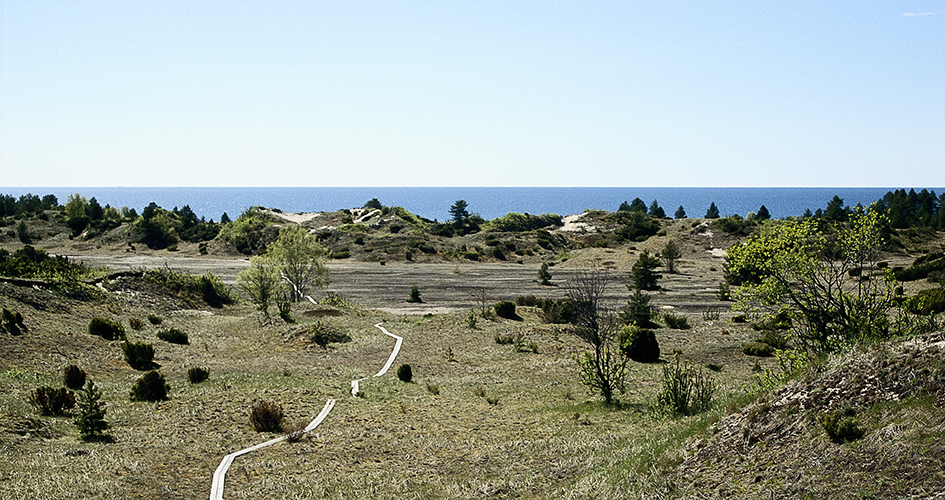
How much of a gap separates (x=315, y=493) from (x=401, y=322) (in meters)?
25.2

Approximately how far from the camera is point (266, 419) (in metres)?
14.9

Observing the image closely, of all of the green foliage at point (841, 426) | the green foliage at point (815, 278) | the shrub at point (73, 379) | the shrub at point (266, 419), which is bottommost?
the shrub at point (73, 379)

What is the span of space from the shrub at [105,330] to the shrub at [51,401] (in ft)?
40.6

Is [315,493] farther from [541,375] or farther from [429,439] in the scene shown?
[541,375]

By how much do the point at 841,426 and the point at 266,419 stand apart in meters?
12.0

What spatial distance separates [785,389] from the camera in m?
10.0

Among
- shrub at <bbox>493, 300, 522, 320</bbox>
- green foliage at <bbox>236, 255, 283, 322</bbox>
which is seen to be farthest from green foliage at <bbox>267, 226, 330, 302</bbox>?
shrub at <bbox>493, 300, 522, 320</bbox>

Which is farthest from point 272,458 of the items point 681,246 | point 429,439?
point 681,246

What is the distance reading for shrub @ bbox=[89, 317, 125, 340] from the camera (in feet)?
89.6

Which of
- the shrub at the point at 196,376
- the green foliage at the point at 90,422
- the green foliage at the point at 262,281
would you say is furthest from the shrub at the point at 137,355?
the green foliage at the point at 262,281

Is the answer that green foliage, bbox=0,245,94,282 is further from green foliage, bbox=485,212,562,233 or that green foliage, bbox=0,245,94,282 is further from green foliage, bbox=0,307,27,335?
green foliage, bbox=485,212,562,233

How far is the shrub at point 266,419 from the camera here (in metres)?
14.8

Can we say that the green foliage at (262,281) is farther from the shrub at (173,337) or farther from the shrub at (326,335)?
the shrub at (326,335)

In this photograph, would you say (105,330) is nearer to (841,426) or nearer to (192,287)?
(192,287)
